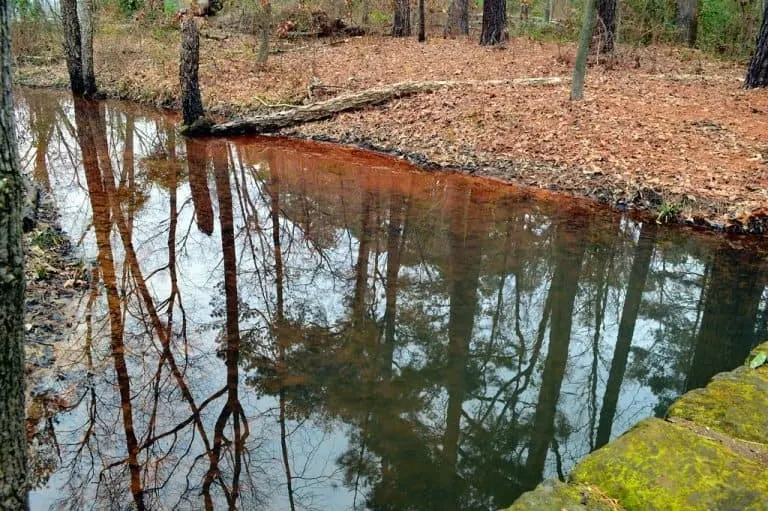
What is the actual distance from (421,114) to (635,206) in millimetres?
5277

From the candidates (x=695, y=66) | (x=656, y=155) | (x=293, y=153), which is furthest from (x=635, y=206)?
(x=695, y=66)

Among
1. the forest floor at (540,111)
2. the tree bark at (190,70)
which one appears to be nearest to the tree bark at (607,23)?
the forest floor at (540,111)

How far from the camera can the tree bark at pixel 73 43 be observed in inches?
693

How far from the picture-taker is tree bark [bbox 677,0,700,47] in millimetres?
19641

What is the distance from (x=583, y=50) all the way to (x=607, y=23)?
19.9 ft

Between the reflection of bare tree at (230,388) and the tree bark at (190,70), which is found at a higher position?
the tree bark at (190,70)

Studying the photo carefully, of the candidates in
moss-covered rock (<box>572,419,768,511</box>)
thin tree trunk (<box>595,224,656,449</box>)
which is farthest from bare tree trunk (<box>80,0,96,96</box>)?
moss-covered rock (<box>572,419,768,511</box>)

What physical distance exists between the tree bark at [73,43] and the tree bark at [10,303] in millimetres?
17682

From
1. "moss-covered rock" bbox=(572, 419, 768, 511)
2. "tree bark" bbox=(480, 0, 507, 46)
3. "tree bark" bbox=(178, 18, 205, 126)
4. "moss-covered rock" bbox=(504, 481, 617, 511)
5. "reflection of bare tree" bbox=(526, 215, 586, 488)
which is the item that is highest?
"tree bark" bbox=(480, 0, 507, 46)

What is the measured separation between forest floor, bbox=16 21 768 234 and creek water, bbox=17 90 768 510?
2.82ft

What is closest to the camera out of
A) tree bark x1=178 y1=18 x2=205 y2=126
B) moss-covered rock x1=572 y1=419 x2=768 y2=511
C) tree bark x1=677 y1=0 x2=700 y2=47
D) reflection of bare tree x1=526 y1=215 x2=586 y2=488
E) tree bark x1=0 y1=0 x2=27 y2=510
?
moss-covered rock x1=572 y1=419 x2=768 y2=511

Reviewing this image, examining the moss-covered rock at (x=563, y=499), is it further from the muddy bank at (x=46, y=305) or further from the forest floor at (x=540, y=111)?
the forest floor at (x=540, y=111)

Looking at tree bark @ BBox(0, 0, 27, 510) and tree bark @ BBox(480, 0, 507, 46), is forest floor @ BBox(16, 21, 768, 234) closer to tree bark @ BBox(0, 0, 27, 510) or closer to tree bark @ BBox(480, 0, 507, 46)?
tree bark @ BBox(480, 0, 507, 46)

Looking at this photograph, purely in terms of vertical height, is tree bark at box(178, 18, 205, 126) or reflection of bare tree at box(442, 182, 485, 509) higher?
tree bark at box(178, 18, 205, 126)
